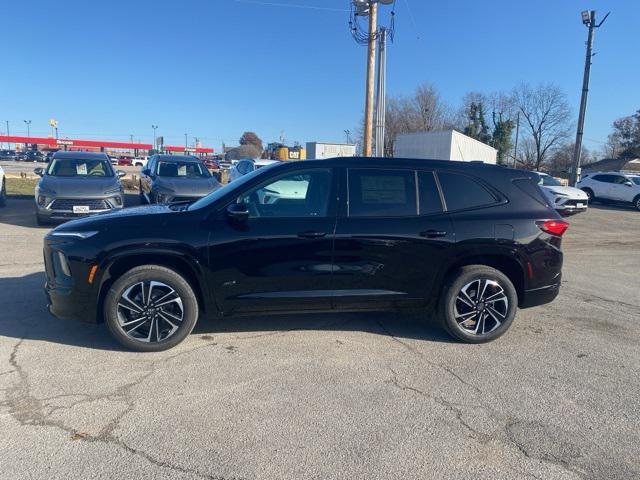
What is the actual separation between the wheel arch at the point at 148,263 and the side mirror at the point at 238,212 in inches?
20.3

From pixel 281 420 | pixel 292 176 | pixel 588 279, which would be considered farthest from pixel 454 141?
pixel 281 420

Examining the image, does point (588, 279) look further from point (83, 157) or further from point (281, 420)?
point (83, 157)

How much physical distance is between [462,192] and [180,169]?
9.92m

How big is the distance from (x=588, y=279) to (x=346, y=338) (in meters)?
5.04

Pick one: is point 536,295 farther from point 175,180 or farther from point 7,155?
point 7,155

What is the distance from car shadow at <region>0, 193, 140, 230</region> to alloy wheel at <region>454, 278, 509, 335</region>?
31.7 feet

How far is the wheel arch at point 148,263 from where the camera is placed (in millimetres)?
4094

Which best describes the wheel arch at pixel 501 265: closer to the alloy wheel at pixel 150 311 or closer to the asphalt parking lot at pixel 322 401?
the asphalt parking lot at pixel 322 401

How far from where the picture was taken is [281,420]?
3.18m

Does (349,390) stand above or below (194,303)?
below

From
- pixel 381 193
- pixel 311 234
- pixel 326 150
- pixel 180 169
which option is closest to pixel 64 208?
pixel 180 169

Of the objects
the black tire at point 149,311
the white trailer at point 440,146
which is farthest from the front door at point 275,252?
the white trailer at point 440,146

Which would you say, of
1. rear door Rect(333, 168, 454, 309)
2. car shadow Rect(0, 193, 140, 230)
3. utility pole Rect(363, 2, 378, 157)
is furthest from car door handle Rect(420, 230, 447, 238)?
utility pole Rect(363, 2, 378, 157)

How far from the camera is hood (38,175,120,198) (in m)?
10.2
